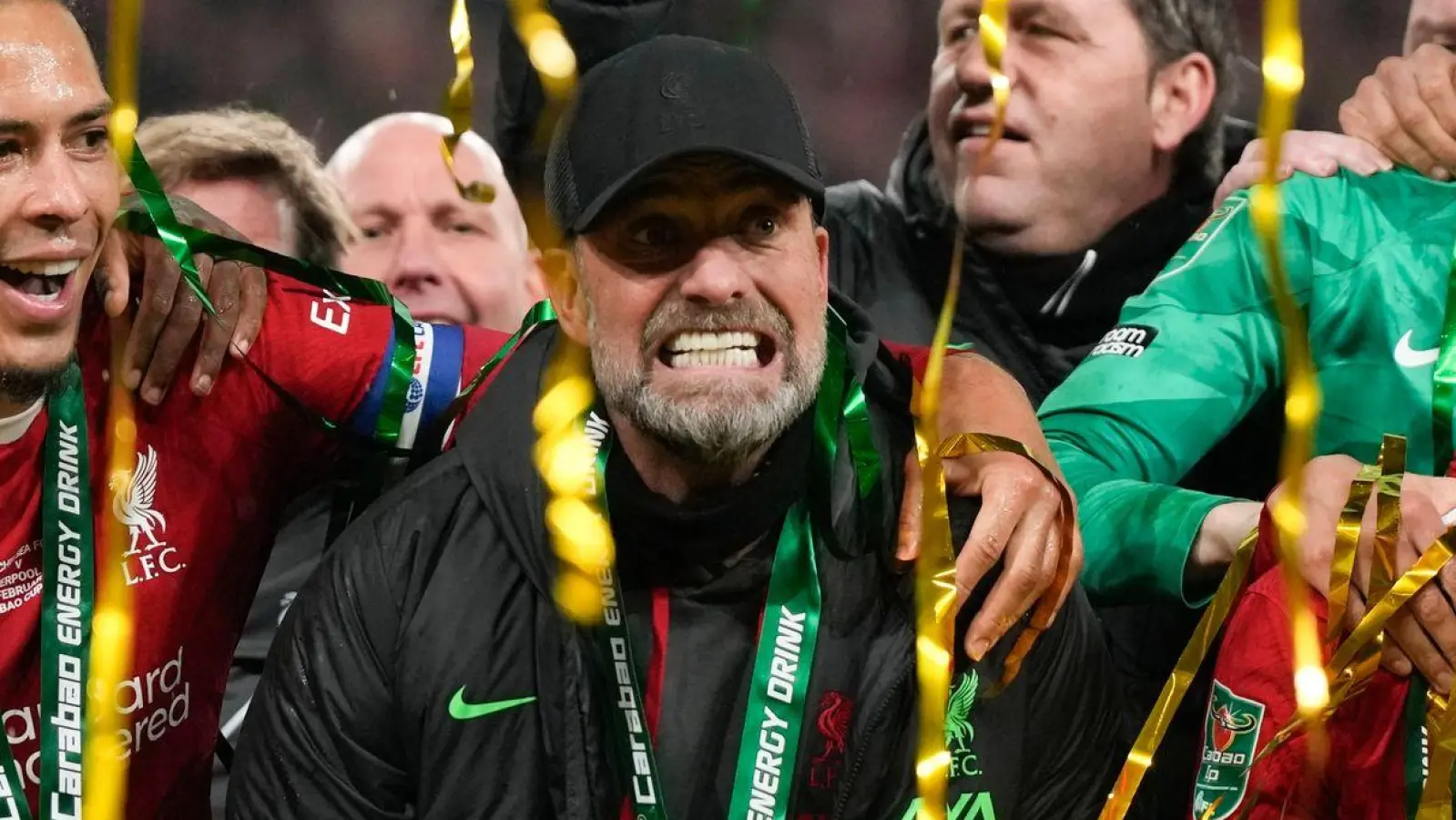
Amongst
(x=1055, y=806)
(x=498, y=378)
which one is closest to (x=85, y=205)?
(x=498, y=378)

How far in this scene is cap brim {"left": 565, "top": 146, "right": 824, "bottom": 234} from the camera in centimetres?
144

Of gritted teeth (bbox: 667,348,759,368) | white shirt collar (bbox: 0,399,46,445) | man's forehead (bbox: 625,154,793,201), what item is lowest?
white shirt collar (bbox: 0,399,46,445)

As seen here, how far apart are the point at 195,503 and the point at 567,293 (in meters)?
0.43

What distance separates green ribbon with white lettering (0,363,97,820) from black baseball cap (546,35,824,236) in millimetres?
510

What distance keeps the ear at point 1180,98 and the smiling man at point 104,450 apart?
0.85 m

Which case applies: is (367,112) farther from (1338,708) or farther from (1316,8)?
(1338,708)

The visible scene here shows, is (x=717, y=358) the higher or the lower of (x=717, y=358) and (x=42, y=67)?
the lower

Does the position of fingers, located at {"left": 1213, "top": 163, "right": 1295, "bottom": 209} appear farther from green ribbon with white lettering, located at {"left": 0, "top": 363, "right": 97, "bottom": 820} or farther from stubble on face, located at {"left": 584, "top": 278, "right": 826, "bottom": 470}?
green ribbon with white lettering, located at {"left": 0, "top": 363, "right": 97, "bottom": 820}

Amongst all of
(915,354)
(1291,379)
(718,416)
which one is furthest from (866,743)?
(1291,379)

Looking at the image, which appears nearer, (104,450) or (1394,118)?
(104,450)

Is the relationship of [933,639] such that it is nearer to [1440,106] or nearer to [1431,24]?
[1440,106]

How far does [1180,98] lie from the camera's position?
2.00 m

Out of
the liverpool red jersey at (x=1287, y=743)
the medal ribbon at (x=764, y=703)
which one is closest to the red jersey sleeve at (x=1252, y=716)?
the liverpool red jersey at (x=1287, y=743)

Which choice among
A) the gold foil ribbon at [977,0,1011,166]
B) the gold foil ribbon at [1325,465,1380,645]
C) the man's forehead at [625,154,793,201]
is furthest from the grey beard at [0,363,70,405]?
the gold foil ribbon at [1325,465,1380,645]
